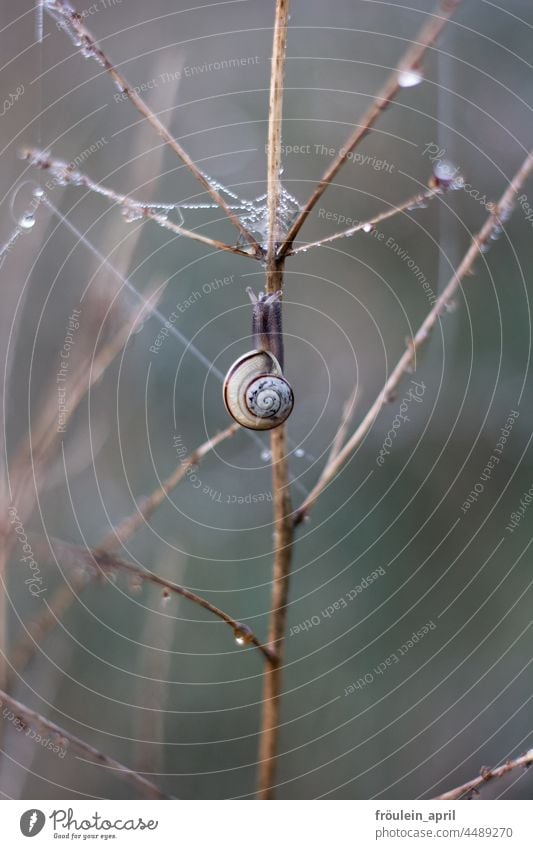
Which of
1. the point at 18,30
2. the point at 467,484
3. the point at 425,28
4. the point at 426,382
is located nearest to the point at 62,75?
the point at 18,30

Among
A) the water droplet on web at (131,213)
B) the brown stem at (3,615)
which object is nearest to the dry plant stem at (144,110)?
the water droplet on web at (131,213)

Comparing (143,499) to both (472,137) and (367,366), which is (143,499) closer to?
(367,366)

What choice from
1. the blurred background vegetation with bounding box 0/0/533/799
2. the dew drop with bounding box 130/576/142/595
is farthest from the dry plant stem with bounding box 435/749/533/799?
the dew drop with bounding box 130/576/142/595

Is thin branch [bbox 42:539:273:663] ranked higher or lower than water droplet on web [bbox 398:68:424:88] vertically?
lower

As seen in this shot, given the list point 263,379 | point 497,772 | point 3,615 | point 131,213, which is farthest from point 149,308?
point 497,772

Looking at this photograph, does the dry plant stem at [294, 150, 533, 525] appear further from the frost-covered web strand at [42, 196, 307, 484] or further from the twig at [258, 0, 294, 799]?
the frost-covered web strand at [42, 196, 307, 484]

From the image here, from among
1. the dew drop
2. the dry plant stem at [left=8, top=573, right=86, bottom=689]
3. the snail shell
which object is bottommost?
the dry plant stem at [left=8, top=573, right=86, bottom=689]
